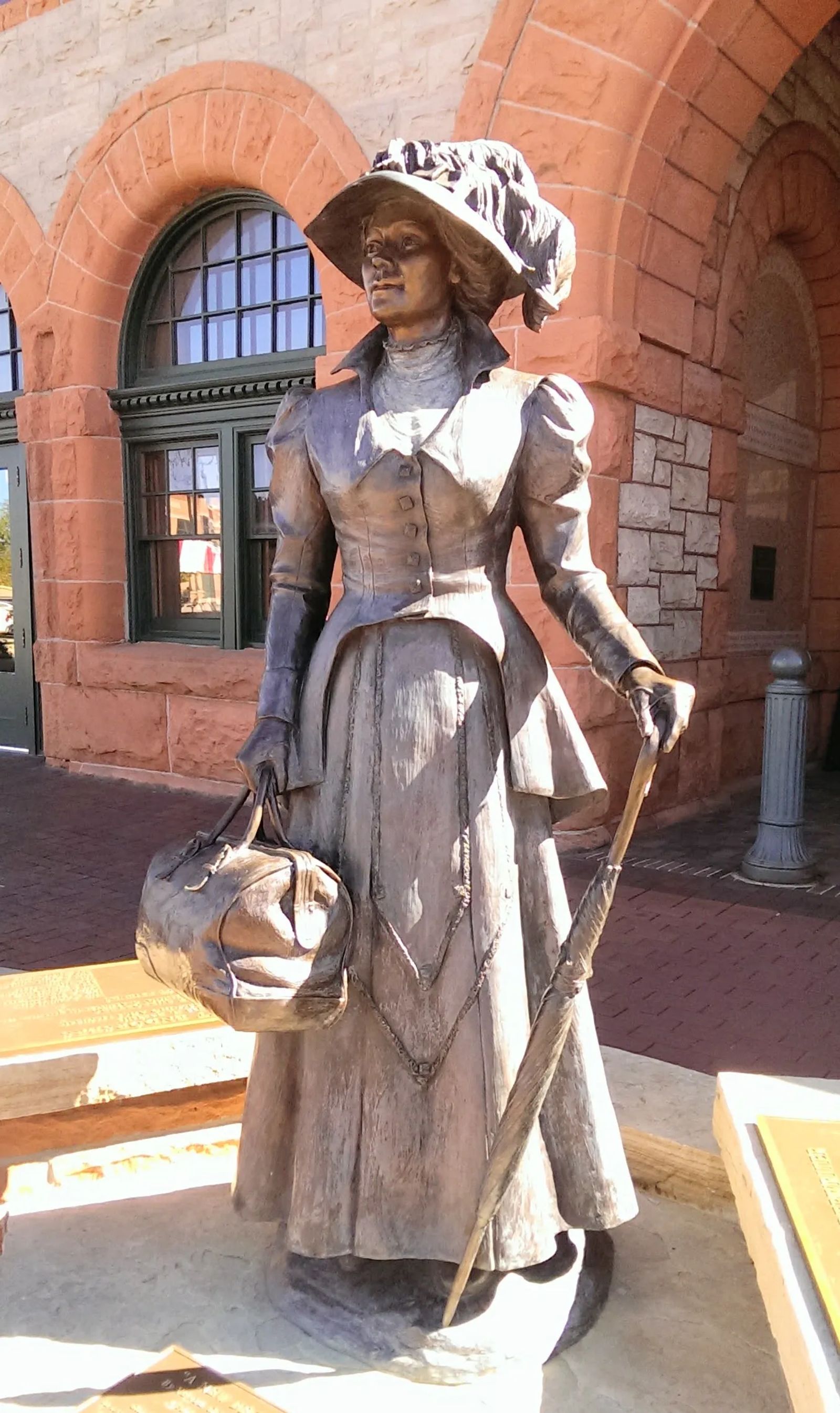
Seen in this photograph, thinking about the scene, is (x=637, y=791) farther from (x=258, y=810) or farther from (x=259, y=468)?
(x=259, y=468)

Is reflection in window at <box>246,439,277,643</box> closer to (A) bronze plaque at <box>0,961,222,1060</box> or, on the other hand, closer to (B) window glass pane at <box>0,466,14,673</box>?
(B) window glass pane at <box>0,466,14,673</box>

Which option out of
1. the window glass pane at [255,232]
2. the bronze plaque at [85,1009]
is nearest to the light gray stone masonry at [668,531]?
the window glass pane at [255,232]

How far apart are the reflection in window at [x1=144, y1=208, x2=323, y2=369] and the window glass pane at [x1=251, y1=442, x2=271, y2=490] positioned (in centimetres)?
67

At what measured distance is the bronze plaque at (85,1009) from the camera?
269 cm

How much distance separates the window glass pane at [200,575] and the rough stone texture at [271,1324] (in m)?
6.10

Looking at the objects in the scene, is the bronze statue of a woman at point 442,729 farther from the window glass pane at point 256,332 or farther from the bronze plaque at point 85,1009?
the window glass pane at point 256,332

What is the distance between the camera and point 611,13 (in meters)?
5.62

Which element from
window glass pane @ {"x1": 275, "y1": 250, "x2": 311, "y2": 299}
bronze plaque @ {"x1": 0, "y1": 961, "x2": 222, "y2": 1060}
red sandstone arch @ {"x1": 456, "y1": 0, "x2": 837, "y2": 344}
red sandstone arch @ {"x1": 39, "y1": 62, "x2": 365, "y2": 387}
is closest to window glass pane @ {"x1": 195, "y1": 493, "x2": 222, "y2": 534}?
red sandstone arch @ {"x1": 39, "y1": 62, "x2": 365, "y2": 387}

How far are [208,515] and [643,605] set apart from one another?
3593 millimetres

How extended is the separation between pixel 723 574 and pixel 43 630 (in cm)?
538

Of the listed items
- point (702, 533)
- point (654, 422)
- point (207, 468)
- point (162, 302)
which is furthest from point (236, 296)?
point (702, 533)

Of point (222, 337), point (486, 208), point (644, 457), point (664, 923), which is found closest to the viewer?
point (486, 208)

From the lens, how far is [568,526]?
6.63 ft

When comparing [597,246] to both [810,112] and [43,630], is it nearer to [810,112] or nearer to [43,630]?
[810,112]
